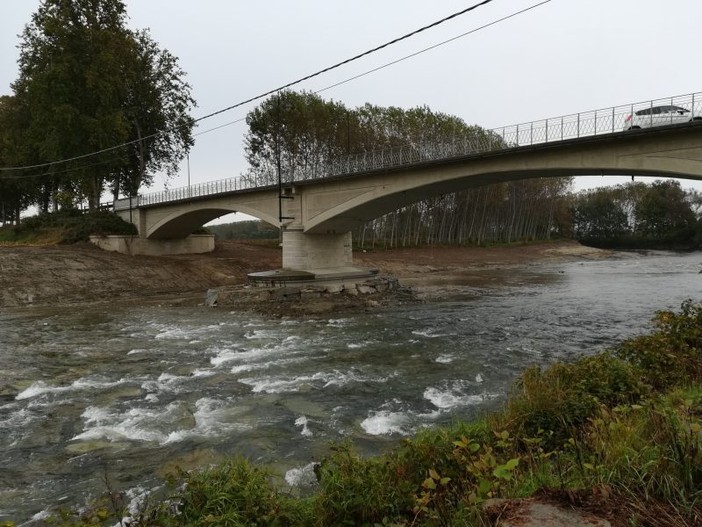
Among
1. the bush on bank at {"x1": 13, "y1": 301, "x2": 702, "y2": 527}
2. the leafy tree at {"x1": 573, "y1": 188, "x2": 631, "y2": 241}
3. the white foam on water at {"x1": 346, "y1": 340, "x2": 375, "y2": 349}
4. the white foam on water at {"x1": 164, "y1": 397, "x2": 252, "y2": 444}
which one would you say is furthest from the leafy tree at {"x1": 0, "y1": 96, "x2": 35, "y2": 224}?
the leafy tree at {"x1": 573, "y1": 188, "x2": 631, "y2": 241}

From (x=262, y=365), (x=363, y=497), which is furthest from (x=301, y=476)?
(x=262, y=365)

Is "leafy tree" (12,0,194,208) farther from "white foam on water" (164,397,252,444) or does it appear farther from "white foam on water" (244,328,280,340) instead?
"white foam on water" (164,397,252,444)

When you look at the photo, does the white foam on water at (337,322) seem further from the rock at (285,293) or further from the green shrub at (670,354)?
the green shrub at (670,354)

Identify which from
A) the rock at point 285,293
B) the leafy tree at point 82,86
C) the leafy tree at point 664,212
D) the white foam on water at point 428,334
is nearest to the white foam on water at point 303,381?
the white foam on water at point 428,334

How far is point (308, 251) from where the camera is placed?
3206 cm

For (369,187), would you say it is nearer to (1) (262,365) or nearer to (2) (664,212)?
(1) (262,365)

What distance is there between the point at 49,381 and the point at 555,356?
501 inches

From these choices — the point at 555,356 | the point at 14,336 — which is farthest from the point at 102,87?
the point at 555,356

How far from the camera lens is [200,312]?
80.1 feet

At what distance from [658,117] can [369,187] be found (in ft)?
47.2

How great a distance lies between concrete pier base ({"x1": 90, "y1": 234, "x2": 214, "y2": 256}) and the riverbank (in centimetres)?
120

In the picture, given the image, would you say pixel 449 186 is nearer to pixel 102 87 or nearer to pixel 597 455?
pixel 597 455

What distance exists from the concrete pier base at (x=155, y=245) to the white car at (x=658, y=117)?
3637 centimetres

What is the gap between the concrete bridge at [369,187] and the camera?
18.8 m
